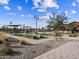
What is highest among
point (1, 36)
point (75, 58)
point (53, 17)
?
point (53, 17)

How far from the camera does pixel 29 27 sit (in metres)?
69.0

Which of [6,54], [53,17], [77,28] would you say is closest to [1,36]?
[6,54]

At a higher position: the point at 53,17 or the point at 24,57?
the point at 53,17

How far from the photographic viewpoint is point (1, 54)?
11.4 meters

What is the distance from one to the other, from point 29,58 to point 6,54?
1789 mm

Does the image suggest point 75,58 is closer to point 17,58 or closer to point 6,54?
point 17,58

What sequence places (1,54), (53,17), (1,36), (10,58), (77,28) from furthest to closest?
(77,28) → (53,17) → (1,36) → (1,54) → (10,58)

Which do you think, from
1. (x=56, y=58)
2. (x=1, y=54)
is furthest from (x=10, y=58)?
(x=56, y=58)

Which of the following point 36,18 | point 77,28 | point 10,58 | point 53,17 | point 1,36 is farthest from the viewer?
point 77,28

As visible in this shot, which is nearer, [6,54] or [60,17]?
[6,54]

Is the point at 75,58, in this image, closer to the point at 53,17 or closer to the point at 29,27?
the point at 53,17

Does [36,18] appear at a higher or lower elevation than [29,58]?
higher

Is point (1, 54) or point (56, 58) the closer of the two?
point (56, 58)

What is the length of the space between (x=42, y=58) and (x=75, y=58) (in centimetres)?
168
